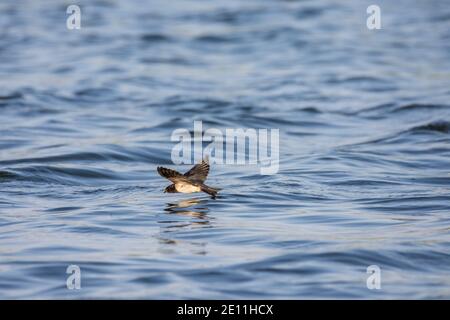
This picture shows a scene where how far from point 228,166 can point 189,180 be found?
2919mm

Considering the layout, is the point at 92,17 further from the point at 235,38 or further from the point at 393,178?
the point at 393,178

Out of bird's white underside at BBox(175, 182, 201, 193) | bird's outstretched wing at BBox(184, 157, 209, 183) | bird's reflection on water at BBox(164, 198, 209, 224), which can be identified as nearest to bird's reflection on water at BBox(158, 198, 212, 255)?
bird's reflection on water at BBox(164, 198, 209, 224)

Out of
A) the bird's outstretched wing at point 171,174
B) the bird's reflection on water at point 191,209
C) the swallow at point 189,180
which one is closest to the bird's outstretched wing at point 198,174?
the swallow at point 189,180

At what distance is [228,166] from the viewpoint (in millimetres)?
12430

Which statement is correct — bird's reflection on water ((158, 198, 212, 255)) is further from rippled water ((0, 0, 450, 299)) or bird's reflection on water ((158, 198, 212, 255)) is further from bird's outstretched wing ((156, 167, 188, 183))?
bird's outstretched wing ((156, 167, 188, 183))

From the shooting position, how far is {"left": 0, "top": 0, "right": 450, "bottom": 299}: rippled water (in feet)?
26.2

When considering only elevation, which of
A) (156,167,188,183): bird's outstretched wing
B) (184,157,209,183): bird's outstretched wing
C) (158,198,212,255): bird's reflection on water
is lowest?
(158,198,212,255): bird's reflection on water

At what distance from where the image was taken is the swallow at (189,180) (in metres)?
9.38

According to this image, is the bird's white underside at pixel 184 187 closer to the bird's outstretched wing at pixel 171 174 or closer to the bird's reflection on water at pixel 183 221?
the bird's outstretched wing at pixel 171 174

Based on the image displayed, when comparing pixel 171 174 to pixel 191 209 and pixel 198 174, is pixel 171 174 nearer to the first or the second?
pixel 198 174

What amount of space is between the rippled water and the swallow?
0.98ft

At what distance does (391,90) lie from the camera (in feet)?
61.7

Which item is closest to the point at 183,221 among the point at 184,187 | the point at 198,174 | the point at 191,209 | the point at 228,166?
the point at 184,187

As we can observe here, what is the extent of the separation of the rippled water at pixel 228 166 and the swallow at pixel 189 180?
30cm
